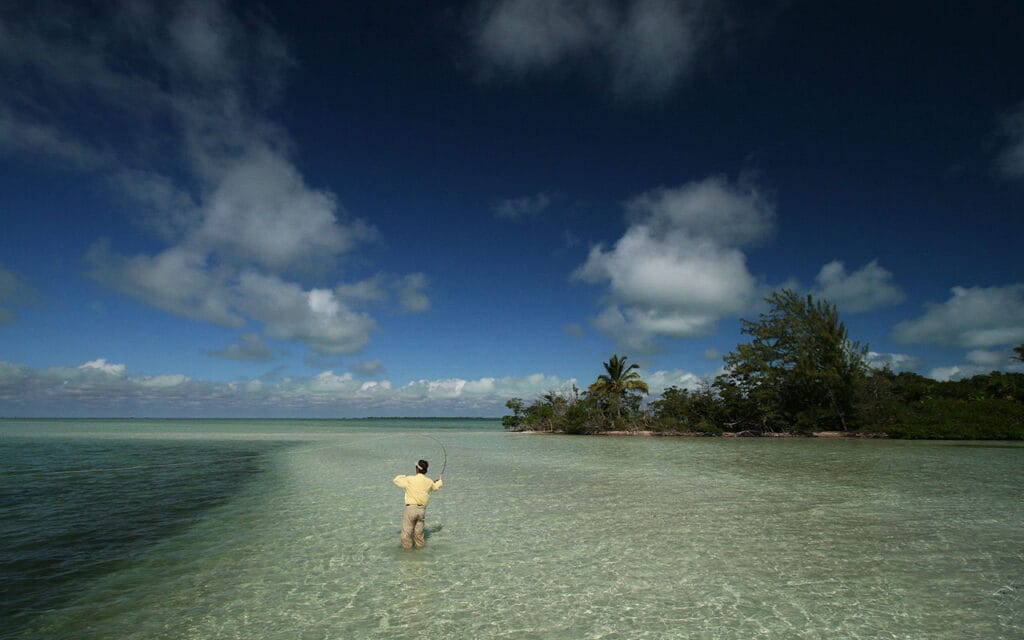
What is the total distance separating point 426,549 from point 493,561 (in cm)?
162

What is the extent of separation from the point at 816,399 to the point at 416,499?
52105mm

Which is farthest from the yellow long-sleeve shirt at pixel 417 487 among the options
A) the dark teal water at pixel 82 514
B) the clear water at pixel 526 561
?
the dark teal water at pixel 82 514

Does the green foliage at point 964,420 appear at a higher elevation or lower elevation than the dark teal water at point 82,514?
higher

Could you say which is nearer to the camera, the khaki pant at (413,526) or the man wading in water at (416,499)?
the man wading in water at (416,499)

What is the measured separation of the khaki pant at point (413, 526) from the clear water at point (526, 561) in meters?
0.37

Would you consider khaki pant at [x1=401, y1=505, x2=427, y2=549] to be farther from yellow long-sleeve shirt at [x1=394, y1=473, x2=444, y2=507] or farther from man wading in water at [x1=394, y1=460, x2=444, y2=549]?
yellow long-sleeve shirt at [x1=394, y1=473, x2=444, y2=507]

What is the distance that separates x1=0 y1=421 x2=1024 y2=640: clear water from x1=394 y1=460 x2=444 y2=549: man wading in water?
45cm

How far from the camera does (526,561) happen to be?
9297 mm

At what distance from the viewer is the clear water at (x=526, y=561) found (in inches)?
262

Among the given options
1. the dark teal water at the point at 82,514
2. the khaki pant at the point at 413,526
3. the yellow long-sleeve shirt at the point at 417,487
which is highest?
the yellow long-sleeve shirt at the point at 417,487

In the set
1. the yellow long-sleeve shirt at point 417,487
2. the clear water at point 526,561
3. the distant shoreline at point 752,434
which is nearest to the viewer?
the clear water at point 526,561

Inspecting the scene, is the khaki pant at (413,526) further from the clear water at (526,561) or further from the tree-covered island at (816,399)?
the tree-covered island at (816,399)

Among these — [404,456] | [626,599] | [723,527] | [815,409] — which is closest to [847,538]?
[723,527]

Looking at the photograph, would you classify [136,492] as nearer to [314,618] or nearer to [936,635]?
[314,618]
